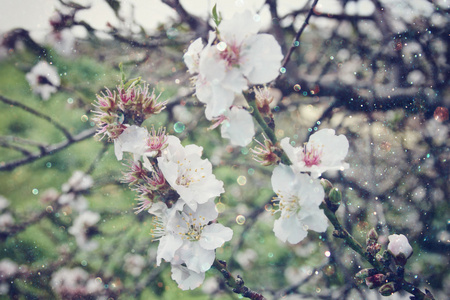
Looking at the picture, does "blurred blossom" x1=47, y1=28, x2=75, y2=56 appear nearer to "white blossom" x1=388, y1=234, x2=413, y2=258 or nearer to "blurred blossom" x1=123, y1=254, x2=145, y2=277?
"blurred blossom" x1=123, y1=254, x2=145, y2=277

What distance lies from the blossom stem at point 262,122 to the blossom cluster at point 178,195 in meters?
0.11

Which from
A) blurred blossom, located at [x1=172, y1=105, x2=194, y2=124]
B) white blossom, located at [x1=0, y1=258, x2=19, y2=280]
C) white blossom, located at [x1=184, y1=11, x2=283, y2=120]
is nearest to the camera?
white blossom, located at [x1=184, y1=11, x2=283, y2=120]

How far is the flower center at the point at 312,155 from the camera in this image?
455 millimetres

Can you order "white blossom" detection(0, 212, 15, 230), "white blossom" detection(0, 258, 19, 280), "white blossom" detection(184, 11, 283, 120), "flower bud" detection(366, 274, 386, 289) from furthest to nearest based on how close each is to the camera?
"white blossom" detection(0, 212, 15, 230), "white blossom" detection(0, 258, 19, 280), "flower bud" detection(366, 274, 386, 289), "white blossom" detection(184, 11, 283, 120)

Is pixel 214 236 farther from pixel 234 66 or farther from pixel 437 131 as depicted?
pixel 437 131

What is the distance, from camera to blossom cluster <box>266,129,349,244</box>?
438 mm

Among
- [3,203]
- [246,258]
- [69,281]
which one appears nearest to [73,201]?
[69,281]

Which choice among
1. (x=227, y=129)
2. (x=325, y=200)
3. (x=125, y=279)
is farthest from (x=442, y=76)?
(x=125, y=279)

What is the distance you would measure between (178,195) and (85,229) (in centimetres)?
117

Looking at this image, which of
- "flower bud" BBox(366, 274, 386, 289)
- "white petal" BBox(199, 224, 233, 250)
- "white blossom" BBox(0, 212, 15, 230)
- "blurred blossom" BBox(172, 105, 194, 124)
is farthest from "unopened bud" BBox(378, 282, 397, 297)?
"white blossom" BBox(0, 212, 15, 230)

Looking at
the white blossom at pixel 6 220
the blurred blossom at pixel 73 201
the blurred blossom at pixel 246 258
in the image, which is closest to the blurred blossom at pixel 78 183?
the blurred blossom at pixel 73 201

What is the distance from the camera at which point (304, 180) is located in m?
0.44

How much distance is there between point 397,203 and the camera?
1018 millimetres

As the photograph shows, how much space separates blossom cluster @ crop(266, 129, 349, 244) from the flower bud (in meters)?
0.13
